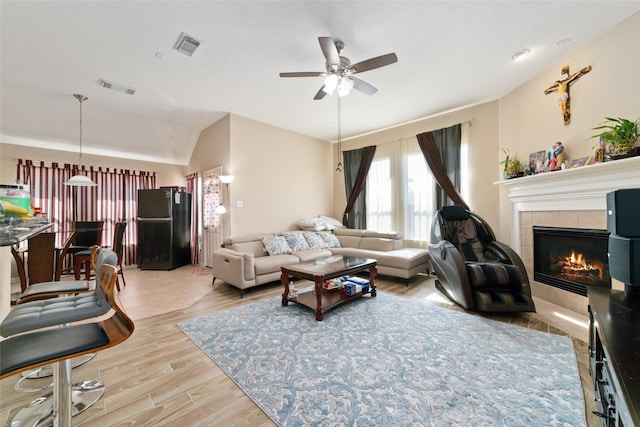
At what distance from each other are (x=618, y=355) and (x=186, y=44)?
3.58 metres

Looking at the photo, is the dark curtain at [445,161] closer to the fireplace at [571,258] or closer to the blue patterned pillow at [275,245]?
the fireplace at [571,258]

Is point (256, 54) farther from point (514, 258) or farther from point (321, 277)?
point (514, 258)

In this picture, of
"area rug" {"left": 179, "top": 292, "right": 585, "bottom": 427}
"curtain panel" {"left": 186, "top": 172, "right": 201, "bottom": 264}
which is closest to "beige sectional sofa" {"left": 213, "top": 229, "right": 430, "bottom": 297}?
"area rug" {"left": 179, "top": 292, "right": 585, "bottom": 427}

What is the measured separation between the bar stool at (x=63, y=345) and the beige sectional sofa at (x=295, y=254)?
213 cm

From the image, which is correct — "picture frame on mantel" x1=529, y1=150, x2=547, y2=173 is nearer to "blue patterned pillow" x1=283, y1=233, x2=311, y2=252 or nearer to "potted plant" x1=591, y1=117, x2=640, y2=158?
"potted plant" x1=591, y1=117, x2=640, y2=158

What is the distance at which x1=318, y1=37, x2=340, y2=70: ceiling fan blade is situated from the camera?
200 cm

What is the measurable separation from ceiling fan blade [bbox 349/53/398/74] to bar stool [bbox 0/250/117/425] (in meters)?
2.36

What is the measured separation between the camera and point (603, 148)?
2.39 m

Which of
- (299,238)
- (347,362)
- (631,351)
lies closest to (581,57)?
(631,351)

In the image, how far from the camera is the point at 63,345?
0.99 m

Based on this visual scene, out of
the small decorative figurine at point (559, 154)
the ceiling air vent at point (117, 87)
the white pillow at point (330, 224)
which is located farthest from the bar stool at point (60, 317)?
the small decorative figurine at point (559, 154)

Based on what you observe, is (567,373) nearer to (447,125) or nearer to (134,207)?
(447,125)

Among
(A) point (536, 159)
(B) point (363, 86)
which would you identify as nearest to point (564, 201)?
(A) point (536, 159)

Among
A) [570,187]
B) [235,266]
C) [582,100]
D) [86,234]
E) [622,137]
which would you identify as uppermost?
[582,100]
